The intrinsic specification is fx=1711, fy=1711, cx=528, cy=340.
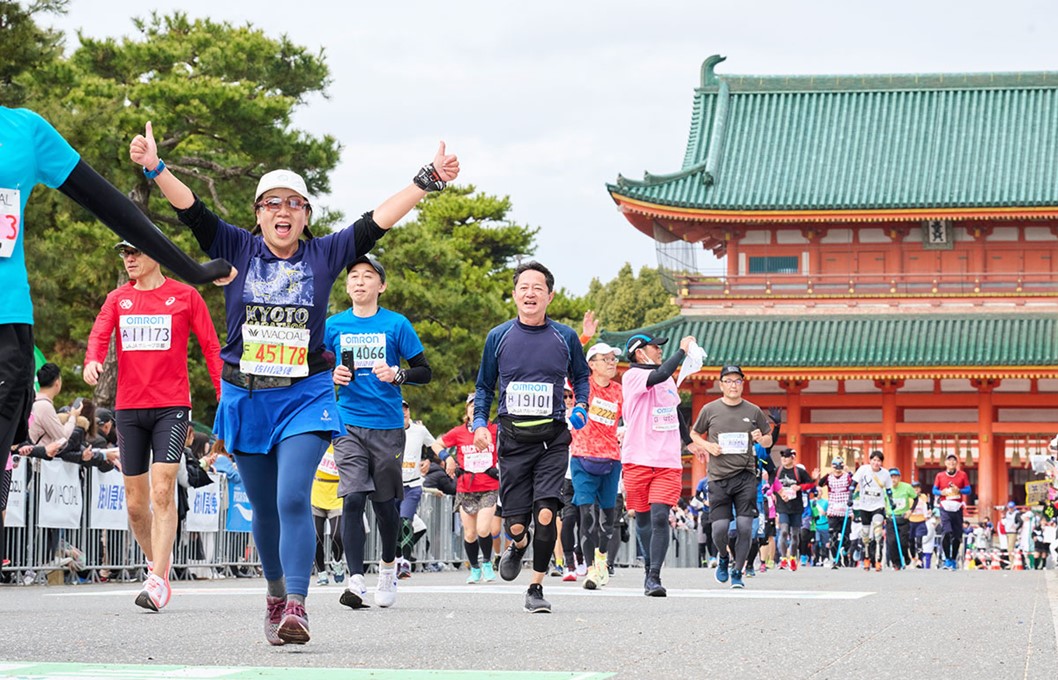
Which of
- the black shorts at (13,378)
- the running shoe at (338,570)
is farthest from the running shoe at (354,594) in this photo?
the running shoe at (338,570)

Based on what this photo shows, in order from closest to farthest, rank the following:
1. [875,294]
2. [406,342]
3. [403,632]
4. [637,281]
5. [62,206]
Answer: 1. [403,632]
2. [406,342]
3. [62,206]
4. [875,294]
5. [637,281]

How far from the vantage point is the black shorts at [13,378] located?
5.28m

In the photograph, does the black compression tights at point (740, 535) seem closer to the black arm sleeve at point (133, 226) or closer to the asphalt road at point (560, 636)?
the asphalt road at point (560, 636)

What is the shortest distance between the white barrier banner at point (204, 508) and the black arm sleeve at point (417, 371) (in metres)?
6.42

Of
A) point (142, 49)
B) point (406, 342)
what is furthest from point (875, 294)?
point (406, 342)

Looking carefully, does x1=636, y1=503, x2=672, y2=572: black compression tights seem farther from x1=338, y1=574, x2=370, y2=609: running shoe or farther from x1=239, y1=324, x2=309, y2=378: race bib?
x1=239, y1=324, x2=309, y2=378: race bib

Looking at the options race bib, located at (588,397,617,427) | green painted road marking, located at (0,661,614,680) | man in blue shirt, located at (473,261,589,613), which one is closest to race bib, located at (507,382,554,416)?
man in blue shirt, located at (473,261,589,613)

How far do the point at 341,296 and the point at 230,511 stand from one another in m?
16.5

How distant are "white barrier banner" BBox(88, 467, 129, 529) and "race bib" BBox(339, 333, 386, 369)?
5.04 meters

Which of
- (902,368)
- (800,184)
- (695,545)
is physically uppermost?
(800,184)

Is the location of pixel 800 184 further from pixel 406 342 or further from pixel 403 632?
pixel 403 632

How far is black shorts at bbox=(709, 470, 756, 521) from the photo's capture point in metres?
14.0

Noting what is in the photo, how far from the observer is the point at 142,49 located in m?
30.6

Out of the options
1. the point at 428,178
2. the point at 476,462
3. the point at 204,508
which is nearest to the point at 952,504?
the point at 476,462
